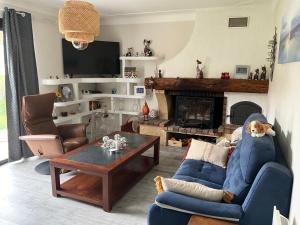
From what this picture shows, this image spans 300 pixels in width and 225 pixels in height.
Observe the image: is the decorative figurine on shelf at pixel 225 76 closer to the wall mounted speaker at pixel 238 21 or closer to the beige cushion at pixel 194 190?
the wall mounted speaker at pixel 238 21

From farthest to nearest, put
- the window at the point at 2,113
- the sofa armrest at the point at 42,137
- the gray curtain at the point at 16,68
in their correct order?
1. the window at the point at 2,113
2. the gray curtain at the point at 16,68
3. the sofa armrest at the point at 42,137

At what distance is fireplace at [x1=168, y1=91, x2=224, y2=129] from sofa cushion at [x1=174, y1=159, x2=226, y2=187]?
192 centimetres

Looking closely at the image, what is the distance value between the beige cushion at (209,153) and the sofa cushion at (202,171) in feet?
0.20

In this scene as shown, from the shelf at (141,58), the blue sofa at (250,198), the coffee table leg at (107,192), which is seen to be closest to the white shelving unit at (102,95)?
the shelf at (141,58)

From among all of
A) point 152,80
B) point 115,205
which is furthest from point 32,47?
point 115,205

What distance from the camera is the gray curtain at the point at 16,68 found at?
343 centimetres

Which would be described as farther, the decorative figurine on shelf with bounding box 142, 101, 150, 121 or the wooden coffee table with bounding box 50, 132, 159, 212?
the decorative figurine on shelf with bounding box 142, 101, 150, 121

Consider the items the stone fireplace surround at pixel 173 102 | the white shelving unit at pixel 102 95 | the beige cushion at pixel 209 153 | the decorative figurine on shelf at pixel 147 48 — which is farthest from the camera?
the decorative figurine on shelf at pixel 147 48

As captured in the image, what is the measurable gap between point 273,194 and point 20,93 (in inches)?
141

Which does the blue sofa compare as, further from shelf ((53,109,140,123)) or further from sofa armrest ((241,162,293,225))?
shelf ((53,109,140,123))

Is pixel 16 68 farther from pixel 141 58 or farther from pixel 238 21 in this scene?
pixel 238 21

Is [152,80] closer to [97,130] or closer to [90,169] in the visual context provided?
[97,130]

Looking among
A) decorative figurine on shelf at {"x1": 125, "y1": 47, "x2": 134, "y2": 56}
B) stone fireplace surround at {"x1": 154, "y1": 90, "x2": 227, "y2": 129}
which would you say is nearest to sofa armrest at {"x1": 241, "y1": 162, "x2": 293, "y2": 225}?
stone fireplace surround at {"x1": 154, "y1": 90, "x2": 227, "y2": 129}

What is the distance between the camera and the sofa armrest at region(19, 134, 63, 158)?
306 centimetres
